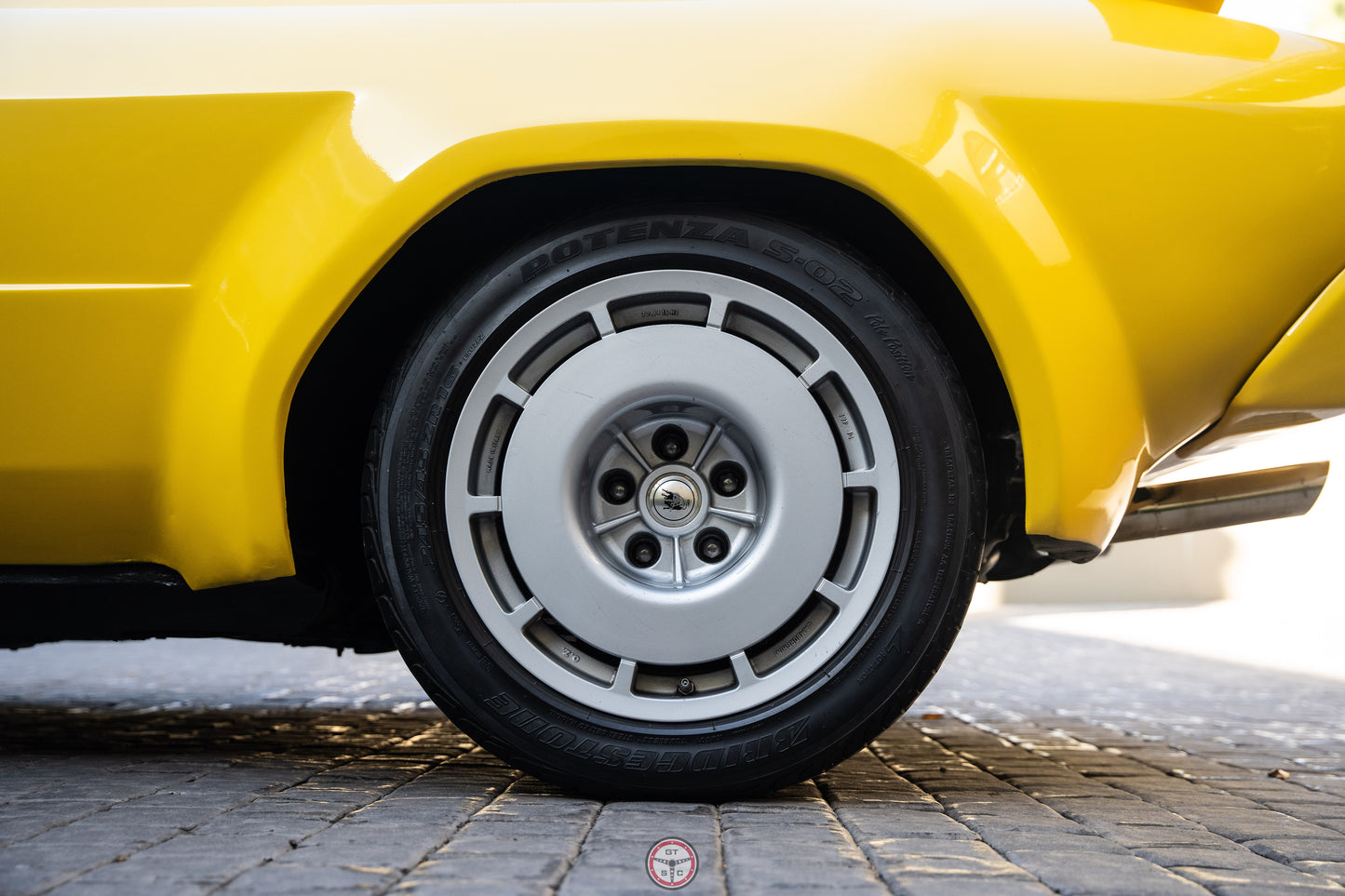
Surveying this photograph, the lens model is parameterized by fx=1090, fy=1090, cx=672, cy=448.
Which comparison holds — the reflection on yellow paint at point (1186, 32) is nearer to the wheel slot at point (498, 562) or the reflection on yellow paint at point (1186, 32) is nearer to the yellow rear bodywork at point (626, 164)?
the yellow rear bodywork at point (626, 164)

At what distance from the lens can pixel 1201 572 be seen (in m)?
12.9

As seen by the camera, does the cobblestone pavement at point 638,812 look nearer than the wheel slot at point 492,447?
Yes

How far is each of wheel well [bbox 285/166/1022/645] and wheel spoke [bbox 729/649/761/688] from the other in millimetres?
609

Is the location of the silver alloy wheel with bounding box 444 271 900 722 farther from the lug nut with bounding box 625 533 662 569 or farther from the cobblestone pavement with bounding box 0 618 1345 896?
the cobblestone pavement with bounding box 0 618 1345 896

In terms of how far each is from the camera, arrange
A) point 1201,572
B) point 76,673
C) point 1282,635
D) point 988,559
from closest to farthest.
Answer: point 988,559 < point 76,673 < point 1282,635 < point 1201,572

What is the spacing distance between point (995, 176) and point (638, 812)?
3.86 feet

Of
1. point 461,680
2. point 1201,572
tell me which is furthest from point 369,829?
point 1201,572

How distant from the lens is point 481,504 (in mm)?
1854

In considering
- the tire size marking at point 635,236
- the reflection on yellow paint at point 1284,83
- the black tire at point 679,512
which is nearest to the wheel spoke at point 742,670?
the black tire at point 679,512

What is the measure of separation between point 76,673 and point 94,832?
3.94m

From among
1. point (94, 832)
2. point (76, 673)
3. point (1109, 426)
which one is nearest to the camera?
point (94, 832)

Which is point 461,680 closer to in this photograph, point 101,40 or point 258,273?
point 258,273

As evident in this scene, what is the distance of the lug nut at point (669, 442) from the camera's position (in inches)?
74.8

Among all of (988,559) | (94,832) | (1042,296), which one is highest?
(1042,296)
